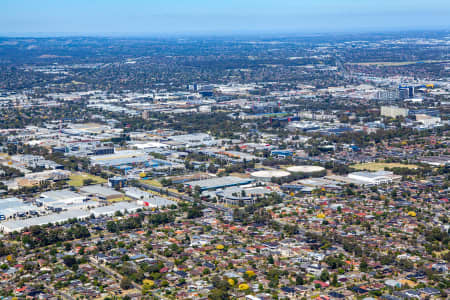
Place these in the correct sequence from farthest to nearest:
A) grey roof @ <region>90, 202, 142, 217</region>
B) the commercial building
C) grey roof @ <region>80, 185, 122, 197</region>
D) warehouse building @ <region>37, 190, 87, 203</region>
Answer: the commercial building < grey roof @ <region>80, 185, 122, 197</region> < warehouse building @ <region>37, 190, 87, 203</region> < grey roof @ <region>90, 202, 142, 217</region>

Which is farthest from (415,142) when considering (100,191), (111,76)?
(111,76)

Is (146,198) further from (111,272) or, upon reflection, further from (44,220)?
(111,272)

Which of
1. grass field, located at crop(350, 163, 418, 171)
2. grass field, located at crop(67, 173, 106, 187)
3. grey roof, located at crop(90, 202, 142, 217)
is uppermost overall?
grey roof, located at crop(90, 202, 142, 217)

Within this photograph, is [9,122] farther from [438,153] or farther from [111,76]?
[111,76]

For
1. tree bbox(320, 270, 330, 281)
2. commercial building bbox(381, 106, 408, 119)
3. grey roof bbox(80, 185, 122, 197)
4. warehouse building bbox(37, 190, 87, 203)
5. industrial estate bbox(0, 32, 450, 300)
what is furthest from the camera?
commercial building bbox(381, 106, 408, 119)

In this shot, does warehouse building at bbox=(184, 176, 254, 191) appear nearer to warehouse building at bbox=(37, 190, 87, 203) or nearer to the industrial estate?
the industrial estate

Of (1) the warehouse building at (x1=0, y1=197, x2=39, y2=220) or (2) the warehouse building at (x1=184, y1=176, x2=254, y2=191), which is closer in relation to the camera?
(1) the warehouse building at (x1=0, y1=197, x2=39, y2=220)

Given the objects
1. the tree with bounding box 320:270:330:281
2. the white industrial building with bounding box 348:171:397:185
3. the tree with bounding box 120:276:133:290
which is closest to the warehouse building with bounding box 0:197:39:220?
the tree with bounding box 120:276:133:290

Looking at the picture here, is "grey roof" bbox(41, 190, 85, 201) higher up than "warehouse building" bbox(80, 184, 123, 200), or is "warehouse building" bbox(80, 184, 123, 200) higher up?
"grey roof" bbox(41, 190, 85, 201)

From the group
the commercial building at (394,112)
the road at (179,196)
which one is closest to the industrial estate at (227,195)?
the road at (179,196)
